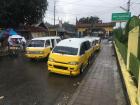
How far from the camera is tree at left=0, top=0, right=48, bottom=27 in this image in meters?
40.0

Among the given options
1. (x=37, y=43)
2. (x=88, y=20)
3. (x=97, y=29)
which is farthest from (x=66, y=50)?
(x=88, y=20)

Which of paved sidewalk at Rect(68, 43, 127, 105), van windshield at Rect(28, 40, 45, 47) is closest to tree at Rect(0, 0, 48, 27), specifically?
van windshield at Rect(28, 40, 45, 47)

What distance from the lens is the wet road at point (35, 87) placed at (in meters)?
10.0

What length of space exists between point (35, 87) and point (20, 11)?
3184cm

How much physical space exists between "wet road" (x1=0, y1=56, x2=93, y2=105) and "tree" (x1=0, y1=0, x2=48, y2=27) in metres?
24.9

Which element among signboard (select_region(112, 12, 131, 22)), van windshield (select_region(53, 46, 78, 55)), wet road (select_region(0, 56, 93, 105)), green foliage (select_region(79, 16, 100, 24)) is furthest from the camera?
green foliage (select_region(79, 16, 100, 24))

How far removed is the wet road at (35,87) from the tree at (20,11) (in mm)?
24935

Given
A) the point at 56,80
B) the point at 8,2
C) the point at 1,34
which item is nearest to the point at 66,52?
the point at 56,80

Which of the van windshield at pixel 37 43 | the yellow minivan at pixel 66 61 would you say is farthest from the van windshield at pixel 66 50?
the van windshield at pixel 37 43

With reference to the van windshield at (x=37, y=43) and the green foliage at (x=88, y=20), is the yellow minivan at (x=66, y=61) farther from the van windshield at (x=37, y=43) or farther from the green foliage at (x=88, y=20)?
the green foliage at (x=88, y=20)

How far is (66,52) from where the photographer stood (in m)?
16.0

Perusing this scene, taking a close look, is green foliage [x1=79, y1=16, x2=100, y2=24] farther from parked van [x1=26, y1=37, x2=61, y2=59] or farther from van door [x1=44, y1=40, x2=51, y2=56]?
parked van [x1=26, y1=37, x2=61, y2=59]

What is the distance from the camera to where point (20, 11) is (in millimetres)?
42594

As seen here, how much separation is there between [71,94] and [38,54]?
11.0 metres
